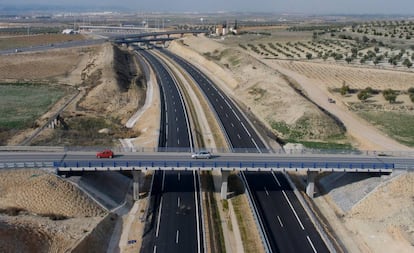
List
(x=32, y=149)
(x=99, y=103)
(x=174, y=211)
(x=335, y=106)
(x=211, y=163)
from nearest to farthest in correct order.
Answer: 1. (x=174, y=211)
2. (x=211, y=163)
3. (x=32, y=149)
4. (x=99, y=103)
5. (x=335, y=106)

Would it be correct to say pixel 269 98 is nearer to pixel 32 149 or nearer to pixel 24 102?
pixel 24 102

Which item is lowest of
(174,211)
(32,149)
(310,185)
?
(174,211)

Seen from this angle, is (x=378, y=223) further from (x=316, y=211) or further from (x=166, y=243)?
(x=166, y=243)

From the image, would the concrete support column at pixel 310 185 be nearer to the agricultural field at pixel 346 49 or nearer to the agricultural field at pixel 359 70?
the agricultural field at pixel 359 70

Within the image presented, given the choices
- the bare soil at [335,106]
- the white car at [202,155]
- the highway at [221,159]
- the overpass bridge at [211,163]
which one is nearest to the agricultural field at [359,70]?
the bare soil at [335,106]

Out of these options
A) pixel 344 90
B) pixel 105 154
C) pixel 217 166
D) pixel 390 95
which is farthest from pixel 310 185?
pixel 344 90

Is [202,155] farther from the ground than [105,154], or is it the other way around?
[105,154]
